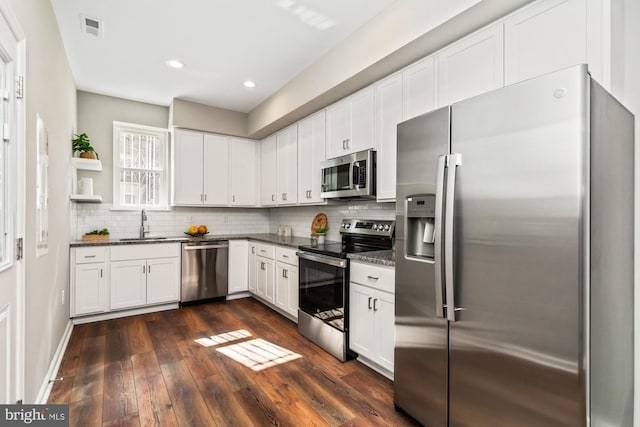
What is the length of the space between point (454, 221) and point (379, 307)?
107 centimetres

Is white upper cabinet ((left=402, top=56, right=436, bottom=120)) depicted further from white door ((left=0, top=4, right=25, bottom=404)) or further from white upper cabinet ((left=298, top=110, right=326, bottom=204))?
white door ((left=0, top=4, right=25, bottom=404))

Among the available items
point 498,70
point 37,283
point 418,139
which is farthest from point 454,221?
point 37,283

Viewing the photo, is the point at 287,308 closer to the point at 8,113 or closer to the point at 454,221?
the point at 454,221

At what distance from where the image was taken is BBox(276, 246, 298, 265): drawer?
3.55 metres

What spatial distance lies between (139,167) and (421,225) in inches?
165

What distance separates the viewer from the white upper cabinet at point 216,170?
4.67 metres

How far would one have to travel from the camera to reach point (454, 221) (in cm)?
158

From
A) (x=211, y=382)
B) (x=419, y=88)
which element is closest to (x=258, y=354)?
(x=211, y=382)

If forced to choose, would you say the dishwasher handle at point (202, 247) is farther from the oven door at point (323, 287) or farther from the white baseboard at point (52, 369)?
the oven door at point (323, 287)

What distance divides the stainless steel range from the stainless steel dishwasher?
166cm

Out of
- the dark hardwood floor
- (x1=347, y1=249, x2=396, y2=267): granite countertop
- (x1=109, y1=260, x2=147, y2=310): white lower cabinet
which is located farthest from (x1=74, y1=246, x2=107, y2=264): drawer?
(x1=347, y1=249, x2=396, y2=267): granite countertop

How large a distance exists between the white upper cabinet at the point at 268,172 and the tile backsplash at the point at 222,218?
383 millimetres

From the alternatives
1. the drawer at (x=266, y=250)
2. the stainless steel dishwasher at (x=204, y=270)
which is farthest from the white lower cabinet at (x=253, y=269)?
the stainless steel dishwasher at (x=204, y=270)

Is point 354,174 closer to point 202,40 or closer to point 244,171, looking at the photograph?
point 202,40
